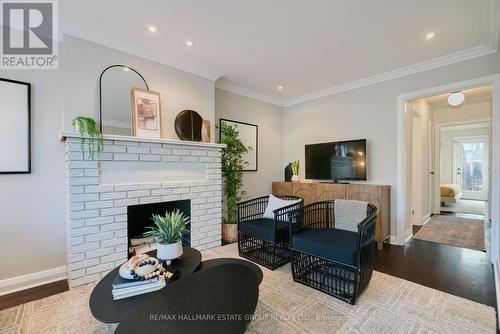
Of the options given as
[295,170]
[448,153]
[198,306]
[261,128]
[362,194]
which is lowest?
[198,306]

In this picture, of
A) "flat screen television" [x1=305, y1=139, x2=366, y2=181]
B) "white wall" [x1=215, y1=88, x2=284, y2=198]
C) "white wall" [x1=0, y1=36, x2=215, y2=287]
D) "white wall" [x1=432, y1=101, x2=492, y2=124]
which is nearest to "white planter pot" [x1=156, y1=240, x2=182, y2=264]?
"white wall" [x1=0, y1=36, x2=215, y2=287]

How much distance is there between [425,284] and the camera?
2.19m

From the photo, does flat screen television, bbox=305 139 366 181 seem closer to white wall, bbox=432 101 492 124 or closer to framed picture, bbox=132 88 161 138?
framed picture, bbox=132 88 161 138

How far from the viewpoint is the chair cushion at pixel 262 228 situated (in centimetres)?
256

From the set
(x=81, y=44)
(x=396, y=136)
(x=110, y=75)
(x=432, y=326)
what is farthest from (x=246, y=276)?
(x=396, y=136)

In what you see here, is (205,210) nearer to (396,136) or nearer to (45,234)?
(45,234)

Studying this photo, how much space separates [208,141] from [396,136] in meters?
2.78

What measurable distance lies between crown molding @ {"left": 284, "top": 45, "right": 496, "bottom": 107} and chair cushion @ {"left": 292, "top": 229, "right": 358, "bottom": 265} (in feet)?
8.30

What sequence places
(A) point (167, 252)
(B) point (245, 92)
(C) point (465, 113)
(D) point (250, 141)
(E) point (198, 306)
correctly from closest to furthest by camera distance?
(E) point (198, 306), (A) point (167, 252), (B) point (245, 92), (D) point (250, 141), (C) point (465, 113)

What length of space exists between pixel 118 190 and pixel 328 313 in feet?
7.64

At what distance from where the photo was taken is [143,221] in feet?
9.62

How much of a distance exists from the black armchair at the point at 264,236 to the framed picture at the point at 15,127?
233 centimetres

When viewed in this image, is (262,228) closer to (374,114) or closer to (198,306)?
(198,306)

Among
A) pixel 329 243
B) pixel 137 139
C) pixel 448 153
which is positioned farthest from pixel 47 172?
pixel 448 153
